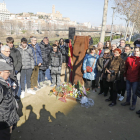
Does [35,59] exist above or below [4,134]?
above

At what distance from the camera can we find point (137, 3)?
54.1 feet

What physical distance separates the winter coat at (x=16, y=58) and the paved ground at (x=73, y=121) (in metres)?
1.08

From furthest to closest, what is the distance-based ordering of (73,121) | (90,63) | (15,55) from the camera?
1. (90,63)
2. (15,55)
3. (73,121)

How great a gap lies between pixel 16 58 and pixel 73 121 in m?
2.48

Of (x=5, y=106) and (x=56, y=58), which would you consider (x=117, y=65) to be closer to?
(x=56, y=58)

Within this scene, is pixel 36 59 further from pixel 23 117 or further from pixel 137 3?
pixel 137 3

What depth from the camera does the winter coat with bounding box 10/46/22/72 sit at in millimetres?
3832

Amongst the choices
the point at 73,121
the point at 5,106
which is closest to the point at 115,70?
the point at 73,121

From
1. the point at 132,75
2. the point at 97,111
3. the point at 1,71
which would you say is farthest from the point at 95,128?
the point at 1,71

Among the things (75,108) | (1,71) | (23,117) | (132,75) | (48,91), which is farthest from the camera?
(48,91)

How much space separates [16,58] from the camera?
389 centimetres

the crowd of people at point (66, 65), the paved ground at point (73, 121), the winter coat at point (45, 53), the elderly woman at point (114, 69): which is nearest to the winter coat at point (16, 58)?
the crowd of people at point (66, 65)

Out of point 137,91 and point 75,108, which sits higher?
point 137,91

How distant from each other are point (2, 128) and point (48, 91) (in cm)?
282
